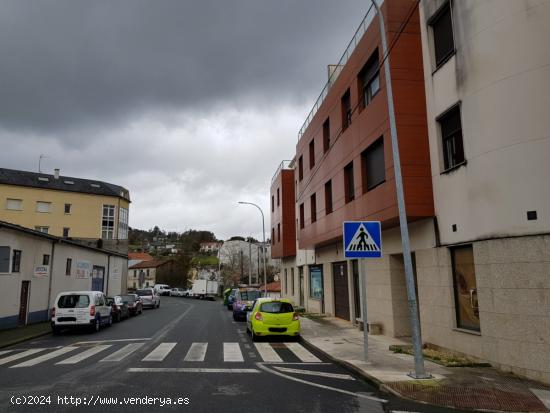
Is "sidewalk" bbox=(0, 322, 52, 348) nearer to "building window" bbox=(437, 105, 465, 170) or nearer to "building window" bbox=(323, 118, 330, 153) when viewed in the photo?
"building window" bbox=(437, 105, 465, 170)

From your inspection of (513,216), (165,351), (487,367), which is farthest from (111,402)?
(513,216)

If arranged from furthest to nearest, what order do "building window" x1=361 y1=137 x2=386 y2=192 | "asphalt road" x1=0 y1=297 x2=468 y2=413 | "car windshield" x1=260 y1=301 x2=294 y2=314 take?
"car windshield" x1=260 y1=301 x2=294 y2=314
"building window" x1=361 y1=137 x2=386 y2=192
"asphalt road" x1=0 y1=297 x2=468 y2=413

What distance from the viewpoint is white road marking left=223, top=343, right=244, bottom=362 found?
11.2 meters

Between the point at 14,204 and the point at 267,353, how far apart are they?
51.0m

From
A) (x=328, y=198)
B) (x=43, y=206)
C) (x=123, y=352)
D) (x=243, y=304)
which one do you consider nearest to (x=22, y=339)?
(x=123, y=352)

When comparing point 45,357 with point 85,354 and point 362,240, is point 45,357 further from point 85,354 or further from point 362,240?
point 362,240

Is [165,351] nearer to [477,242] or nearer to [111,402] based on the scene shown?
[111,402]

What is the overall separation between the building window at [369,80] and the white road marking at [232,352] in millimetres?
9770

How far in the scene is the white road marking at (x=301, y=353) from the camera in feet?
36.9

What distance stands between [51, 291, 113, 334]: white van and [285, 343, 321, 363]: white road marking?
921cm

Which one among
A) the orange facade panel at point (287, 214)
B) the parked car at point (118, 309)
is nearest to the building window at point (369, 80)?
the parked car at point (118, 309)

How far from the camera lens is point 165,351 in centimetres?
1231

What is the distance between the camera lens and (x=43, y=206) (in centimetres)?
5409

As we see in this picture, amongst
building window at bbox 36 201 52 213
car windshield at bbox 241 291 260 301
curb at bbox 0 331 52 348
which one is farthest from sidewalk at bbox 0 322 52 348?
building window at bbox 36 201 52 213
